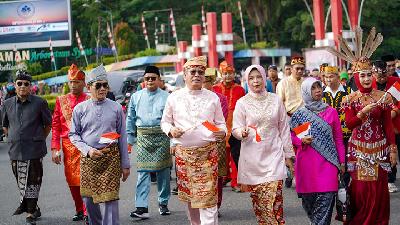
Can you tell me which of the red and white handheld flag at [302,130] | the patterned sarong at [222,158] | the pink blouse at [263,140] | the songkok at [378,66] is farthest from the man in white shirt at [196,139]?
the songkok at [378,66]

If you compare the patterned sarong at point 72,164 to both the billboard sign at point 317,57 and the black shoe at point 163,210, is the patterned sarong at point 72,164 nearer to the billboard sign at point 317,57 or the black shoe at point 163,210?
the black shoe at point 163,210

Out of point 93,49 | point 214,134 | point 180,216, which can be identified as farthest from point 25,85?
point 93,49

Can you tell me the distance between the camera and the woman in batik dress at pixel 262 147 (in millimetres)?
7074

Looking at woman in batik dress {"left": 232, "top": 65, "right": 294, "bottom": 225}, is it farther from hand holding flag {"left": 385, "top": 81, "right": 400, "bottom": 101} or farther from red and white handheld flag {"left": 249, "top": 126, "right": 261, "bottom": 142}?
hand holding flag {"left": 385, "top": 81, "right": 400, "bottom": 101}

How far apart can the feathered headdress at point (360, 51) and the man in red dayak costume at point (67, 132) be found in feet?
9.19

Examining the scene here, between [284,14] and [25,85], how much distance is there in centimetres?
5442

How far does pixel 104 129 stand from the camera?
730 centimetres

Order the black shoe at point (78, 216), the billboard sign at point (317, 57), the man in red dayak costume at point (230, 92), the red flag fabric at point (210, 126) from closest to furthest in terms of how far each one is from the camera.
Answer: the red flag fabric at point (210, 126), the black shoe at point (78, 216), the man in red dayak costume at point (230, 92), the billboard sign at point (317, 57)

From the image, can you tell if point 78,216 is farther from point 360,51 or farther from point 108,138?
point 360,51

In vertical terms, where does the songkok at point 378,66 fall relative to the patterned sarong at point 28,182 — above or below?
above

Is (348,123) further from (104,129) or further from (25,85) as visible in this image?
(25,85)

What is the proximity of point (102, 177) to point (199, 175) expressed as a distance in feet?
3.05

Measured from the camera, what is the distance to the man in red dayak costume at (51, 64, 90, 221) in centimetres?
852

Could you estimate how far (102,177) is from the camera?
23.8ft
